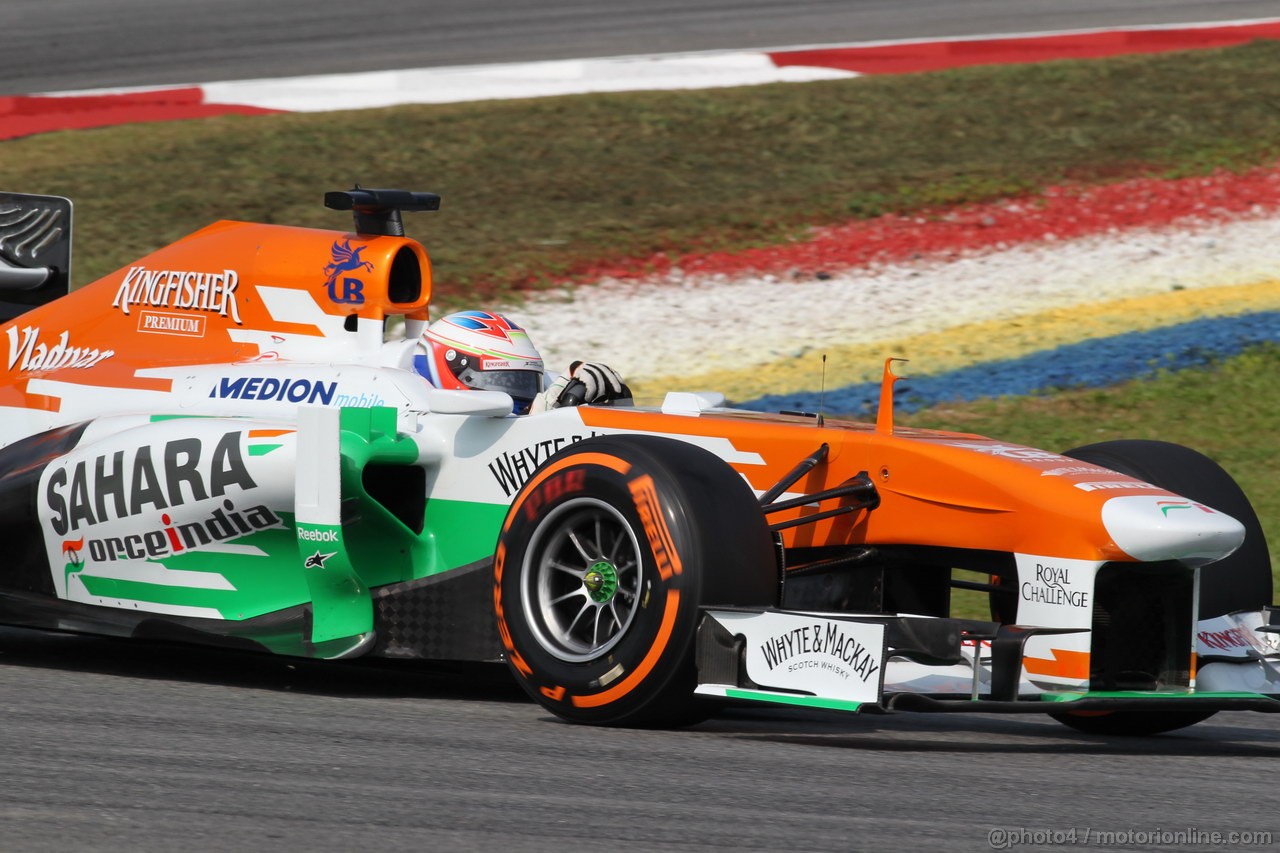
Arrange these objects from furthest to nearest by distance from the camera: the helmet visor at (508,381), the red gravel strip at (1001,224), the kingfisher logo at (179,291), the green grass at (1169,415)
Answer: the red gravel strip at (1001,224) → the green grass at (1169,415) → the kingfisher logo at (179,291) → the helmet visor at (508,381)

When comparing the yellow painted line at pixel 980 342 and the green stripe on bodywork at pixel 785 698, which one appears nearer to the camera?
the green stripe on bodywork at pixel 785 698

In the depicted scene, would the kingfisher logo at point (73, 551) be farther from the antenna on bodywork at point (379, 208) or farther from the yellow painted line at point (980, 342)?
the yellow painted line at point (980, 342)

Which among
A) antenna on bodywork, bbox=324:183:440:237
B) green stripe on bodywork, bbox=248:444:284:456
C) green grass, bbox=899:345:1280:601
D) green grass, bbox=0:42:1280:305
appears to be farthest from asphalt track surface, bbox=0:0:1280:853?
green grass, bbox=0:42:1280:305

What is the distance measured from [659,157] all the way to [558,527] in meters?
11.5

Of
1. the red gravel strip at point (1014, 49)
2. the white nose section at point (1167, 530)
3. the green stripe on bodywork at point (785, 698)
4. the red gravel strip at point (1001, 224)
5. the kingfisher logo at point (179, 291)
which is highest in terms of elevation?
the red gravel strip at point (1014, 49)

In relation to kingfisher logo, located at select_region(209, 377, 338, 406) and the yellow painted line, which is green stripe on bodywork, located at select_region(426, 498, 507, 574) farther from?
the yellow painted line

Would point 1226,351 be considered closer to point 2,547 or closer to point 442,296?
point 442,296

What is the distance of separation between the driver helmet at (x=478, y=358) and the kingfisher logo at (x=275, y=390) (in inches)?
16.7

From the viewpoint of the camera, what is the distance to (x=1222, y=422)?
12.2 metres

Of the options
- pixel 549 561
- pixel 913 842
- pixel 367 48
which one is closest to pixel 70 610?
pixel 549 561

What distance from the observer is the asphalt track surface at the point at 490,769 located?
4.39m

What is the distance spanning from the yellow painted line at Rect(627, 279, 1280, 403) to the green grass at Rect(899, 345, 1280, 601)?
2.56 ft

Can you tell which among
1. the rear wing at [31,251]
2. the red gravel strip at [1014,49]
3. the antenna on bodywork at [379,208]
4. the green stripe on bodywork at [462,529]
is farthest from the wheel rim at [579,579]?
the red gravel strip at [1014,49]

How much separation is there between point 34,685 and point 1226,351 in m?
8.83
